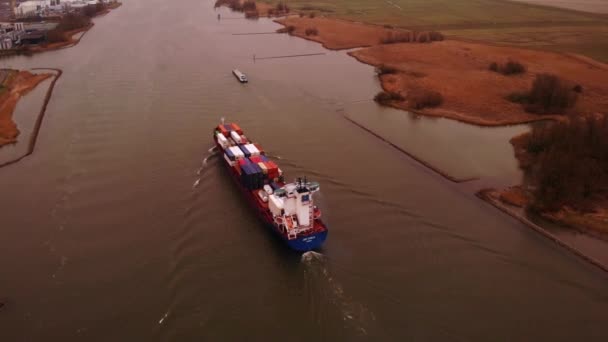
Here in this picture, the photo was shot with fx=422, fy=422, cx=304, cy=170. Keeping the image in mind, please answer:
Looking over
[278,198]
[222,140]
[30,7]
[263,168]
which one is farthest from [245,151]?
[30,7]

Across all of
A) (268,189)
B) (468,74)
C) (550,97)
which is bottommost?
(268,189)

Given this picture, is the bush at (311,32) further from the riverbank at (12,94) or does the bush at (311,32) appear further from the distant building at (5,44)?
the distant building at (5,44)

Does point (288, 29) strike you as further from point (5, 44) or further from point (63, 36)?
point (5, 44)

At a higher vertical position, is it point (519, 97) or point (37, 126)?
point (519, 97)

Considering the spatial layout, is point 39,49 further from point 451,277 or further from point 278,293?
point 451,277

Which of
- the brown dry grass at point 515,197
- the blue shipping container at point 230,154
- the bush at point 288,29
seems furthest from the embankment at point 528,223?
the bush at point 288,29

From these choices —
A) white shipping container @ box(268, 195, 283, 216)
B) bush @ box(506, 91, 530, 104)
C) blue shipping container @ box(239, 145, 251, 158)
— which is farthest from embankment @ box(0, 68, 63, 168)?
bush @ box(506, 91, 530, 104)

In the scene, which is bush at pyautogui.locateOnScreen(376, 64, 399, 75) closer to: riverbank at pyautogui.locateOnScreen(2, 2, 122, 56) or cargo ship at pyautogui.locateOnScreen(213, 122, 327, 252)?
cargo ship at pyautogui.locateOnScreen(213, 122, 327, 252)
